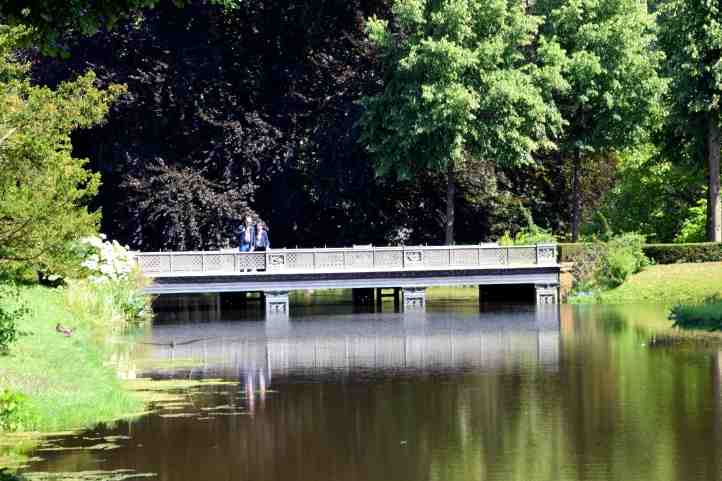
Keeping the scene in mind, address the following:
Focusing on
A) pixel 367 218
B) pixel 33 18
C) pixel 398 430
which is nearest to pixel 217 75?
pixel 367 218

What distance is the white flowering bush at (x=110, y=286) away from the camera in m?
38.2

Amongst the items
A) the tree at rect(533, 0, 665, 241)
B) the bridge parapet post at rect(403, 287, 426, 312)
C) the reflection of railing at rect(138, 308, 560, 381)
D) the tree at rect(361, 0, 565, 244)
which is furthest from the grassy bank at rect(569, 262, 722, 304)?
the tree at rect(533, 0, 665, 241)

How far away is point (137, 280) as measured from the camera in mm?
42406

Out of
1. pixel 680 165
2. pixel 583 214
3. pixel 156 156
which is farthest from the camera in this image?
pixel 583 214

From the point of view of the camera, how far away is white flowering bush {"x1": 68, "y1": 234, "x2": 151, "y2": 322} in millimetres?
38219

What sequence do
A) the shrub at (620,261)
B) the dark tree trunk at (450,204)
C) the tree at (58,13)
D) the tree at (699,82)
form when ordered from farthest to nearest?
the dark tree trunk at (450,204)
the tree at (699,82)
the shrub at (620,261)
the tree at (58,13)

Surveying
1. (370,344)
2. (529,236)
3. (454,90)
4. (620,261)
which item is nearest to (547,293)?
(620,261)

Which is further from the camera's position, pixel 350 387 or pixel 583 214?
pixel 583 214

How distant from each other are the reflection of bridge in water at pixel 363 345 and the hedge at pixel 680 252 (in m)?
7.71

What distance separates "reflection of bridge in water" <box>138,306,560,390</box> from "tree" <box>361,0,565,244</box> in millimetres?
10436

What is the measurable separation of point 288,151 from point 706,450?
37.7m

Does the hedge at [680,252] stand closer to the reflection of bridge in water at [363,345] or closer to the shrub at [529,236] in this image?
the shrub at [529,236]

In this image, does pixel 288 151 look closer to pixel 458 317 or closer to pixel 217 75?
pixel 217 75

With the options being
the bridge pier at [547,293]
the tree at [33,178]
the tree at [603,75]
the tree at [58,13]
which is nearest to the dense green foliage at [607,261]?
the bridge pier at [547,293]
